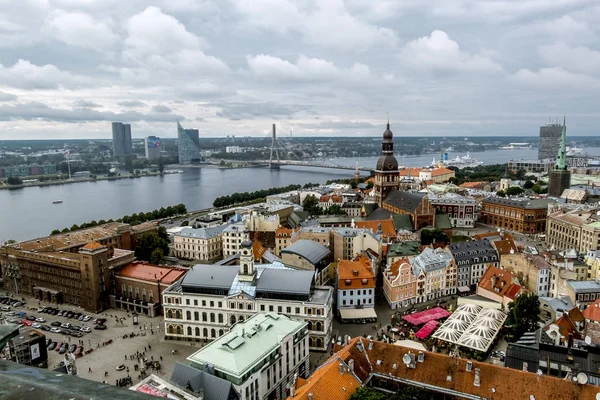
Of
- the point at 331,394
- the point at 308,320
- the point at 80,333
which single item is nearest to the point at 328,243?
the point at 308,320

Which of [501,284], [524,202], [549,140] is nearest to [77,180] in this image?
[524,202]

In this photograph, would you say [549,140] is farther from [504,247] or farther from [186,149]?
[504,247]

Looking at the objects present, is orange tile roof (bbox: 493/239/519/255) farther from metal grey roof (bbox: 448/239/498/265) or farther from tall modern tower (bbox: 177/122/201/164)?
tall modern tower (bbox: 177/122/201/164)

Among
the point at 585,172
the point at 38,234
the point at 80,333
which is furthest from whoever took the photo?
the point at 585,172

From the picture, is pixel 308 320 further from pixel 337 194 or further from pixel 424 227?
pixel 337 194

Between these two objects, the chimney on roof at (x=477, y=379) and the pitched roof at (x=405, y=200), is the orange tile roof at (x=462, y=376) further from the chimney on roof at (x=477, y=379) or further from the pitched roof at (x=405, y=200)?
the pitched roof at (x=405, y=200)
